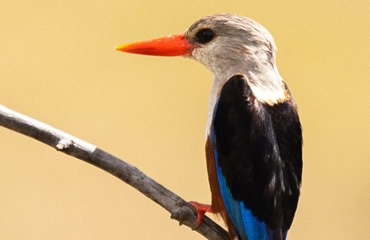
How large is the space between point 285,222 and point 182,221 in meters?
0.35

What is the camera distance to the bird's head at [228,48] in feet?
8.59

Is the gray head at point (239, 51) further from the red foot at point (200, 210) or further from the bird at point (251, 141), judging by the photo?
the red foot at point (200, 210)

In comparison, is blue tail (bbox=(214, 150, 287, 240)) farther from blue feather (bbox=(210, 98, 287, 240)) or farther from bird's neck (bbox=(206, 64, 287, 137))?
bird's neck (bbox=(206, 64, 287, 137))

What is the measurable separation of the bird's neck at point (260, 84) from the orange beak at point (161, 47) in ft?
0.69

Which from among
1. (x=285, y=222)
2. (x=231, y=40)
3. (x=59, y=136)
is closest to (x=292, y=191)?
(x=285, y=222)

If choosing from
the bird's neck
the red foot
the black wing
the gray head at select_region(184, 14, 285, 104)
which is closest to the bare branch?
the red foot

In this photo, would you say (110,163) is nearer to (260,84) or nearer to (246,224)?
(246,224)

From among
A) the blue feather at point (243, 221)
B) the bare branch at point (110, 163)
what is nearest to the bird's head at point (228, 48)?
the blue feather at point (243, 221)

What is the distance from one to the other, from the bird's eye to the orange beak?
0.17 feet

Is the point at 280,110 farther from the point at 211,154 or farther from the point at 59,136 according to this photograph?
the point at 59,136

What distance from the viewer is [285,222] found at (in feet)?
7.87

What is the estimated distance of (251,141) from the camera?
2.41 m

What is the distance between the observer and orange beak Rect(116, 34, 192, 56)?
2781 mm

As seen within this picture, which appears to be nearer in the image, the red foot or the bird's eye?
the red foot
